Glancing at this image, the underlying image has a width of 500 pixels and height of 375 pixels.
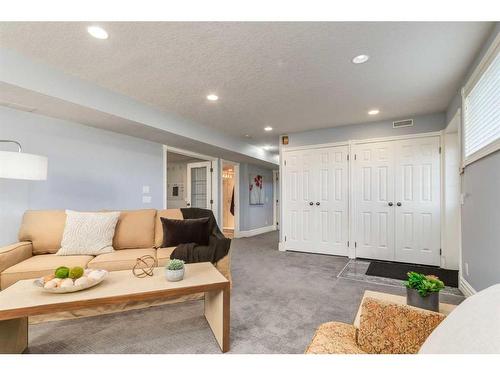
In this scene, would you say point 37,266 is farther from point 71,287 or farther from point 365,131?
point 365,131

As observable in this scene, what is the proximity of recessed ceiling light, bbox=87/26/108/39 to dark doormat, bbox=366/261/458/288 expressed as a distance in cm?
378

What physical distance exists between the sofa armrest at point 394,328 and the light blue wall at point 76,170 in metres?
3.50

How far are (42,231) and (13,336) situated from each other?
1226 mm

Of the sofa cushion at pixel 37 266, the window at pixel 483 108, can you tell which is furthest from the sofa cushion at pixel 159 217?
the window at pixel 483 108

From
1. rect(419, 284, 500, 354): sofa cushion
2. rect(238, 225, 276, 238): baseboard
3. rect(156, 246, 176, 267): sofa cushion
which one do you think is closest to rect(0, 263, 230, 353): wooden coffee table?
rect(156, 246, 176, 267): sofa cushion

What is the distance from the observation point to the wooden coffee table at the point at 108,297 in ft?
4.21

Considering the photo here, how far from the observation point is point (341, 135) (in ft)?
13.9

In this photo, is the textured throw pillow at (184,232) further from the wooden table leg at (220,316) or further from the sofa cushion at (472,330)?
the sofa cushion at (472,330)

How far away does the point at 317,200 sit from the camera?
A: 173 inches

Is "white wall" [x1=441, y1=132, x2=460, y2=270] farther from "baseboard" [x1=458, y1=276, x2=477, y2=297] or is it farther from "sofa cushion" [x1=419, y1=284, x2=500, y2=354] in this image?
"sofa cushion" [x1=419, y1=284, x2=500, y2=354]

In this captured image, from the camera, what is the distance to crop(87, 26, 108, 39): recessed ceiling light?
1769 mm

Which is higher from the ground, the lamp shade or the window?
the window

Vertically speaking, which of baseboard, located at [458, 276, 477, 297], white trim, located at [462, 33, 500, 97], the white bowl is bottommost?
baseboard, located at [458, 276, 477, 297]

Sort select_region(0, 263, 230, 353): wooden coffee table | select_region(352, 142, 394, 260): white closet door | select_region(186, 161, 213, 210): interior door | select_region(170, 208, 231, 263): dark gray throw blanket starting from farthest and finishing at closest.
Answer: select_region(186, 161, 213, 210): interior door < select_region(352, 142, 394, 260): white closet door < select_region(170, 208, 231, 263): dark gray throw blanket < select_region(0, 263, 230, 353): wooden coffee table
